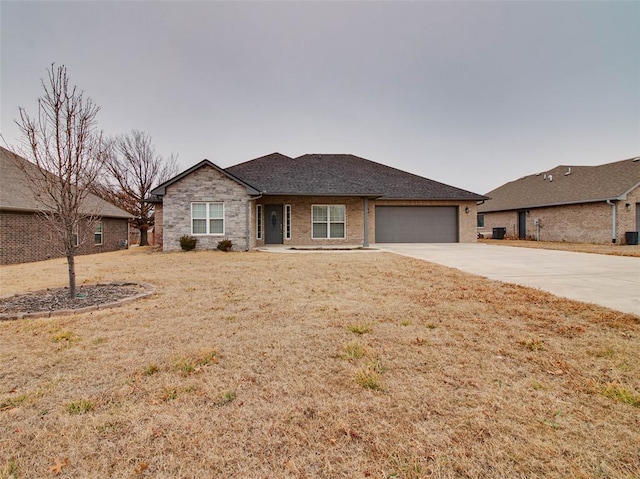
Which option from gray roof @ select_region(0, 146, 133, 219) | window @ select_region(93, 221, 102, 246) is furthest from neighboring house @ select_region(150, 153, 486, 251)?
gray roof @ select_region(0, 146, 133, 219)

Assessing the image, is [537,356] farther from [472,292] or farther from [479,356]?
[472,292]

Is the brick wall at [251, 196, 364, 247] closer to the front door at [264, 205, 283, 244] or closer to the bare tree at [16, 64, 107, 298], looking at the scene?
the front door at [264, 205, 283, 244]

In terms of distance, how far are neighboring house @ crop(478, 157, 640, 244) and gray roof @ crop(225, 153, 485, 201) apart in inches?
279

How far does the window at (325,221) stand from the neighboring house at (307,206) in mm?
58

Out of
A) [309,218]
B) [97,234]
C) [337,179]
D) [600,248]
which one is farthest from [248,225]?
[600,248]

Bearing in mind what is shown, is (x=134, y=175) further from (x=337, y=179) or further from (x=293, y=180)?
(x=337, y=179)

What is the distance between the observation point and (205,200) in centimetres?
1504

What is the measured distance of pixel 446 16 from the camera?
15102mm

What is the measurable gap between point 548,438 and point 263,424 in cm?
184

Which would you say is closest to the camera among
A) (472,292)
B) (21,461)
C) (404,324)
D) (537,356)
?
(21,461)

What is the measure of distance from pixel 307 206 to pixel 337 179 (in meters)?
2.35

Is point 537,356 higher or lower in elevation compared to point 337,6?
lower

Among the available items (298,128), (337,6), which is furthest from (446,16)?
(298,128)

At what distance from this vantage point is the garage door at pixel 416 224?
1966 cm
